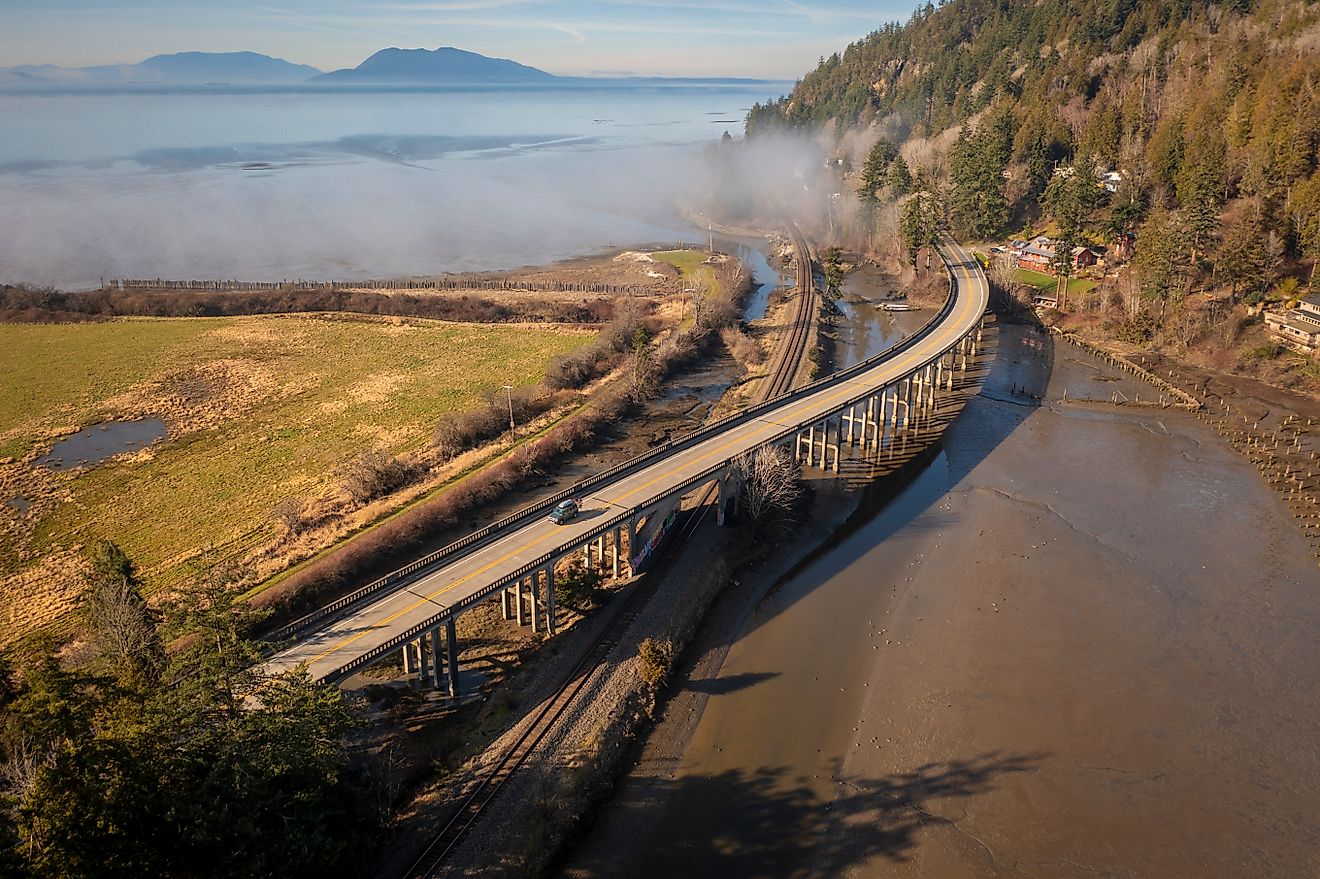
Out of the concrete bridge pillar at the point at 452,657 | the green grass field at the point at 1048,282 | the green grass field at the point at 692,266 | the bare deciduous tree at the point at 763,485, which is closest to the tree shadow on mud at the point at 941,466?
the bare deciduous tree at the point at 763,485

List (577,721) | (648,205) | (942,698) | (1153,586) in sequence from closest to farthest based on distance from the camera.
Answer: (577,721) → (942,698) → (1153,586) → (648,205)

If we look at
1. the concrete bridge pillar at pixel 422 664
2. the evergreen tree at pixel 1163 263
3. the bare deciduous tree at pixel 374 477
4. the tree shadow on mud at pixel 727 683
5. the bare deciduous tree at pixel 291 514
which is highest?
the evergreen tree at pixel 1163 263

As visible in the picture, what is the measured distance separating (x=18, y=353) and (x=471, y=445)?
55239 millimetres

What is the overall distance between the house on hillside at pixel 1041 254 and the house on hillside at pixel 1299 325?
971 inches

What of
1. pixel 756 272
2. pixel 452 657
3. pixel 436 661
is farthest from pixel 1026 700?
pixel 756 272

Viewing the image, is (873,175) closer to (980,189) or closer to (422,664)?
(980,189)

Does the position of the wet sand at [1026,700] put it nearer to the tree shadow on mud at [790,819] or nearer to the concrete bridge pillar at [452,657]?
the tree shadow on mud at [790,819]

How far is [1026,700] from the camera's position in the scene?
35562 mm

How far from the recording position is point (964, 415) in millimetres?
67500

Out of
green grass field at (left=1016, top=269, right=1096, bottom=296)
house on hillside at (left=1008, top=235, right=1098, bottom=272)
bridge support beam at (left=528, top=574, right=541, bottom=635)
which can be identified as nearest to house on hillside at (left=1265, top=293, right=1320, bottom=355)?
green grass field at (left=1016, top=269, right=1096, bottom=296)

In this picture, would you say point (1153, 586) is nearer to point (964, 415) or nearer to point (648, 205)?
point (964, 415)

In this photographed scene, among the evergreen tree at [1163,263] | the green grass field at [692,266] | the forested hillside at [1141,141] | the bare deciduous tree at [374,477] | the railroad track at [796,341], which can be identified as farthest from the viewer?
the green grass field at [692,266]

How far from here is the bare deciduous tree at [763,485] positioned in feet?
155

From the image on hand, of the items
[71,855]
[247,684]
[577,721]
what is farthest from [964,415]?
[71,855]
